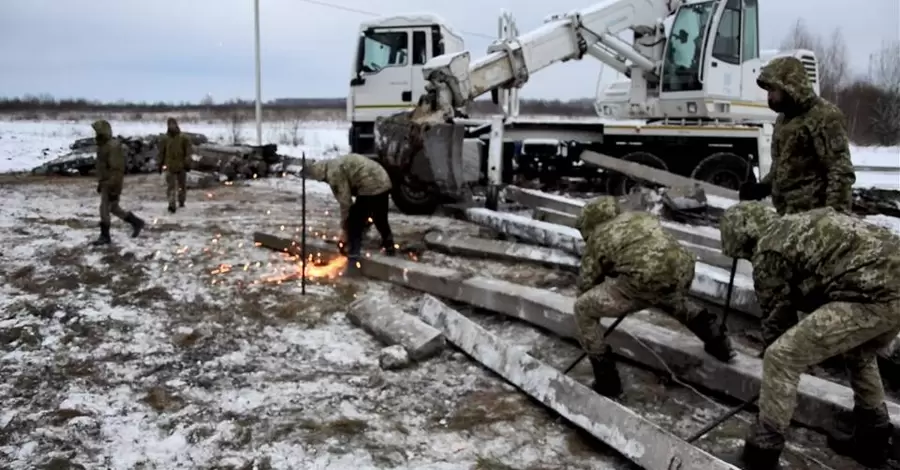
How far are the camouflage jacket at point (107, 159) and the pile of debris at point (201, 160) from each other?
7.91 m

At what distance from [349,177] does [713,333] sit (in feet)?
14.2

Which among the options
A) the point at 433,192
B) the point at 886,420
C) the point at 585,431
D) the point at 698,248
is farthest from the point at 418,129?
the point at 886,420

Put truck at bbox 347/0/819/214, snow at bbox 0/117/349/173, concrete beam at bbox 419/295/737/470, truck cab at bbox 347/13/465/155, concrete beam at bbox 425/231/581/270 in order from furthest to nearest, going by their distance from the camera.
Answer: snow at bbox 0/117/349/173 < truck cab at bbox 347/13/465/155 < truck at bbox 347/0/819/214 < concrete beam at bbox 425/231/581/270 < concrete beam at bbox 419/295/737/470

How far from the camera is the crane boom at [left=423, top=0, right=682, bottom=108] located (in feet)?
35.8

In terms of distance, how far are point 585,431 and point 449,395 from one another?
3.47 feet

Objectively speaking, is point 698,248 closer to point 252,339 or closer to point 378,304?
point 378,304

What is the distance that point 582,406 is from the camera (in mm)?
4219

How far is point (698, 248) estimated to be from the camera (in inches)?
294

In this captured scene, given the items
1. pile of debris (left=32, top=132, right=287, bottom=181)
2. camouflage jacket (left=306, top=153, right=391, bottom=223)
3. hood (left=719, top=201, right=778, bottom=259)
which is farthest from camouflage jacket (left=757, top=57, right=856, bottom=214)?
pile of debris (left=32, top=132, right=287, bottom=181)

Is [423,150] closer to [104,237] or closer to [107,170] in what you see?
[107,170]

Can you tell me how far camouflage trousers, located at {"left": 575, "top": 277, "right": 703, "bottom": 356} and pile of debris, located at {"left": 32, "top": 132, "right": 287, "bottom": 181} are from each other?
13968mm

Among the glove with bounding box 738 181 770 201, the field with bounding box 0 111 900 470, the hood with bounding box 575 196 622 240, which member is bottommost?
the field with bounding box 0 111 900 470

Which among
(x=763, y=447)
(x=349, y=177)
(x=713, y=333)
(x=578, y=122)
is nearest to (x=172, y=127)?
(x=349, y=177)

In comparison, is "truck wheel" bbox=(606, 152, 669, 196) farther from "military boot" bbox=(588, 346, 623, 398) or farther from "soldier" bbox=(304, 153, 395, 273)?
"military boot" bbox=(588, 346, 623, 398)
